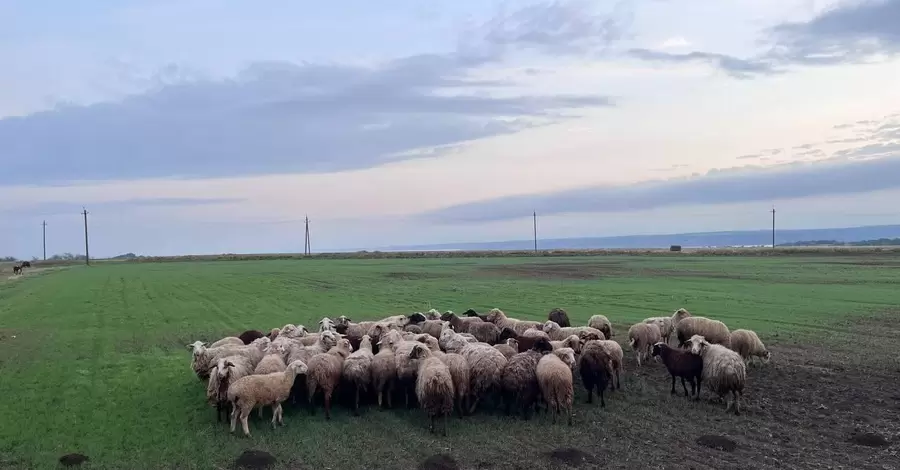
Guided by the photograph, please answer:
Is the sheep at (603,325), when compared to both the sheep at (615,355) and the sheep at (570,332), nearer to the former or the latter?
the sheep at (570,332)

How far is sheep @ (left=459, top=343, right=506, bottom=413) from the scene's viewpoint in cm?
1291

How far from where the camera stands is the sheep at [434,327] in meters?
17.9

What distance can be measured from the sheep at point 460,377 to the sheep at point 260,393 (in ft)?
10.0

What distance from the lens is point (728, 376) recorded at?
12812 mm

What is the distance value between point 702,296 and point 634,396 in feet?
67.9

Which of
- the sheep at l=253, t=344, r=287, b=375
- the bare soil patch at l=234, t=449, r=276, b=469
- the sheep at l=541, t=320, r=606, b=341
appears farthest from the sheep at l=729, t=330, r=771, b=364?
the bare soil patch at l=234, t=449, r=276, b=469

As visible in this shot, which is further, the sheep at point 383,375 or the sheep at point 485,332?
the sheep at point 485,332

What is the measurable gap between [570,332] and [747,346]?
4463 mm

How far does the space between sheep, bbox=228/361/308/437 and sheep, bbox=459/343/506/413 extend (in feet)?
11.6

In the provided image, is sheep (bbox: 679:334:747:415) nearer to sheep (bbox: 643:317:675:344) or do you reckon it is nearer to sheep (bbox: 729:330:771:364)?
sheep (bbox: 729:330:771:364)

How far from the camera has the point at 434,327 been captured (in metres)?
18.1

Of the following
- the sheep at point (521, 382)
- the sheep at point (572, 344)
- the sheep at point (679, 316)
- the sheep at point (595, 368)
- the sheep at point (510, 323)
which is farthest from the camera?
the sheep at point (679, 316)

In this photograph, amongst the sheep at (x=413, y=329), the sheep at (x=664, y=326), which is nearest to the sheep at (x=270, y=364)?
the sheep at (x=413, y=329)

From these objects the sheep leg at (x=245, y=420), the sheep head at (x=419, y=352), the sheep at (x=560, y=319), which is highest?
the sheep head at (x=419, y=352)
